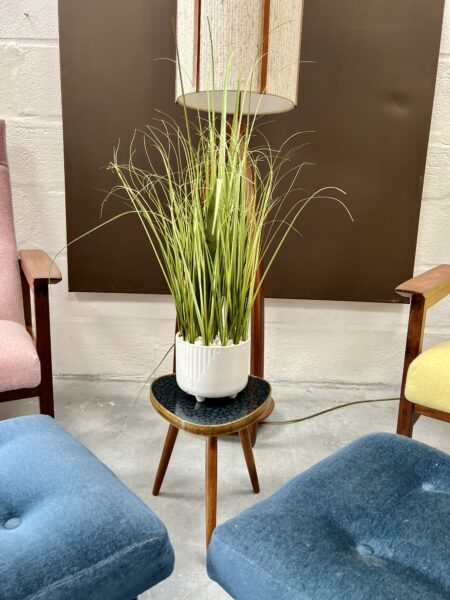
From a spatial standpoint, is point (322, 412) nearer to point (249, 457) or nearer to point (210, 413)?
point (249, 457)

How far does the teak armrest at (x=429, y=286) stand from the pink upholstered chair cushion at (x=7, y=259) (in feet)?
3.75

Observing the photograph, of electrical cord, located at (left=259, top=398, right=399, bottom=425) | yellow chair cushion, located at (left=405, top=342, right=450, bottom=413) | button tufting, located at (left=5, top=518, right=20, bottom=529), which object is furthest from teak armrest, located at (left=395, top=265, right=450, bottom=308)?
button tufting, located at (left=5, top=518, right=20, bottom=529)

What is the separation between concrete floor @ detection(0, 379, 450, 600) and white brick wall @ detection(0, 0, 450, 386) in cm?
9

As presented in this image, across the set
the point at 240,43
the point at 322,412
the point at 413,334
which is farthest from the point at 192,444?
the point at 240,43

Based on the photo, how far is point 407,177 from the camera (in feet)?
6.29

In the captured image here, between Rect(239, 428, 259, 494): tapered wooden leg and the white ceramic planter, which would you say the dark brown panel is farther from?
the white ceramic planter

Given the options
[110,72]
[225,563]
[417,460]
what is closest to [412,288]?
[417,460]

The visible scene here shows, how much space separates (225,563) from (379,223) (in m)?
1.48

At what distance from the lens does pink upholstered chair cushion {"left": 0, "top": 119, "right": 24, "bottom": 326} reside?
1.63 metres

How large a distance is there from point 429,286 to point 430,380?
Result: 28 cm

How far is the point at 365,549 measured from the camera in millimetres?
779

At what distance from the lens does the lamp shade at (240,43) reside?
123cm

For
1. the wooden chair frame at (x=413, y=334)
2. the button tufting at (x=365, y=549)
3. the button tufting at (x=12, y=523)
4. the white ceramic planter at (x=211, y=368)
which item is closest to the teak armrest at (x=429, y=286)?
the wooden chair frame at (x=413, y=334)

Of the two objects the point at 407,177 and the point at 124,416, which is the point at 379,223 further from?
the point at 124,416
